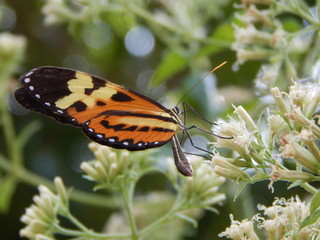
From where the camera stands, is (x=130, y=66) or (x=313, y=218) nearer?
(x=313, y=218)

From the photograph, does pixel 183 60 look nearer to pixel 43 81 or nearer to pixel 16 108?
pixel 43 81

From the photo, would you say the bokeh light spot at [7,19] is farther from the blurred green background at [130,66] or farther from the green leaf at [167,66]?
the green leaf at [167,66]

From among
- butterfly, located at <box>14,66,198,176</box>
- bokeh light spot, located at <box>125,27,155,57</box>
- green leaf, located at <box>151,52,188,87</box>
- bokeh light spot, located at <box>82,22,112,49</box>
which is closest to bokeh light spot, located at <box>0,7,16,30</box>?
bokeh light spot, located at <box>82,22,112,49</box>

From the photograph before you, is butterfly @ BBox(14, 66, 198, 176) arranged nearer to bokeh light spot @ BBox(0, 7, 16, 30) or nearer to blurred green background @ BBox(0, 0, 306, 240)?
blurred green background @ BBox(0, 0, 306, 240)

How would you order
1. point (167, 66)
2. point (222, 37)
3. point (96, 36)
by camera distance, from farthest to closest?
point (96, 36), point (167, 66), point (222, 37)

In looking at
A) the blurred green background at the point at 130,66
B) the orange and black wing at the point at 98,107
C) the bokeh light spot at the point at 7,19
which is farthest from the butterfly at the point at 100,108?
the bokeh light spot at the point at 7,19

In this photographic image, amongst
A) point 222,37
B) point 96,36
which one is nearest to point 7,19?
point 96,36

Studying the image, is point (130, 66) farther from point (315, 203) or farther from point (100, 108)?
point (315, 203)
